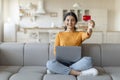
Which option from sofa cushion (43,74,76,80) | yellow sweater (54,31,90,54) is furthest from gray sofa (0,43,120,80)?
sofa cushion (43,74,76,80)

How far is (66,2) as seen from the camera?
7402 mm

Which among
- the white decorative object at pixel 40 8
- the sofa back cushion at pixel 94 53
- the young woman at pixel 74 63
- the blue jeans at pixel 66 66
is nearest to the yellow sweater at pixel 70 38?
the young woman at pixel 74 63

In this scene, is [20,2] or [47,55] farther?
[20,2]

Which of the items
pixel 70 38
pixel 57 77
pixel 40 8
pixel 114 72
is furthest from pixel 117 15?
pixel 57 77

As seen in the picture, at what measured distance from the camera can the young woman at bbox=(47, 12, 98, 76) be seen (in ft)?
8.01

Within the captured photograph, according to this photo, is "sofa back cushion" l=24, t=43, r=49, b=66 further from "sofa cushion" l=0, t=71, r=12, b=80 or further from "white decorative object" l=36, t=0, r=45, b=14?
"white decorative object" l=36, t=0, r=45, b=14

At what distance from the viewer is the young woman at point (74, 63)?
2.44m

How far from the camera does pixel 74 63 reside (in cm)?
264

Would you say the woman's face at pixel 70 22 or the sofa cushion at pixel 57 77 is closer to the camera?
the sofa cushion at pixel 57 77

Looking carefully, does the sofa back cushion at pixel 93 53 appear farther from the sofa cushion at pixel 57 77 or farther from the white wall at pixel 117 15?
the white wall at pixel 117 15

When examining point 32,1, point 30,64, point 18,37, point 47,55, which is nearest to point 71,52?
point 47,55

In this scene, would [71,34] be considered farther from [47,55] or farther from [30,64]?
[30,64]

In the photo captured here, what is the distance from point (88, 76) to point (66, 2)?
537 centimetres

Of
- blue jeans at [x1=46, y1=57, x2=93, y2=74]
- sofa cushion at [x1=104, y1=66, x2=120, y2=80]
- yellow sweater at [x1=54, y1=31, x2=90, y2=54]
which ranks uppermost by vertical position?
yellow sweater at [x1=54, y1=31, x2=90, y2=54]
